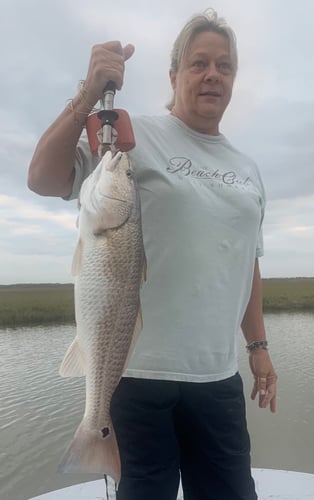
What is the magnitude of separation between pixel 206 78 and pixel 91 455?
196 cm

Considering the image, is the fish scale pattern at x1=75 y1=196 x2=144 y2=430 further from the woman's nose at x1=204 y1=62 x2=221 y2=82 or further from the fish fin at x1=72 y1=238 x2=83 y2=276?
the woman's nose at x1=204 y1=62 x2=221 y2=82

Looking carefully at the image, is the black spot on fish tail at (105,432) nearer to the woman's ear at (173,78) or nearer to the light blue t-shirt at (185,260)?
the light blue t-shirt at (185,260)

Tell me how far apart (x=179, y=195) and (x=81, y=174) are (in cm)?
50

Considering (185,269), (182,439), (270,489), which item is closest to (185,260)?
(185,269)

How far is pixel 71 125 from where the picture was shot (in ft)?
6.28

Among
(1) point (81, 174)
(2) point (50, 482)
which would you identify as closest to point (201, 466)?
(1) point (81, 174)

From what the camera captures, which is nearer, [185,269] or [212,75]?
[185,269]

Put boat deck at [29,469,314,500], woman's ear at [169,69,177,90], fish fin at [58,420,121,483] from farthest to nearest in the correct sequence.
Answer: boat deck at [29,469,314,500]
woman's ear at [169,69,177,90]
fish fin at [58,420,121,483]

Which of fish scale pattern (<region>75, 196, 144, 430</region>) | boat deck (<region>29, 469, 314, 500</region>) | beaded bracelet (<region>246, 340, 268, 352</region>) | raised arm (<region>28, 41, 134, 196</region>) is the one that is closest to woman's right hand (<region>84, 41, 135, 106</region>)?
raised arm (<region>28, 41, 134, 196</region>)

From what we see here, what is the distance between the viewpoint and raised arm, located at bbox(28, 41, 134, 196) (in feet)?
6.09

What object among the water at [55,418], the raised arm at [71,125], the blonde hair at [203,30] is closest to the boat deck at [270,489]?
the raised arm at [71,125]

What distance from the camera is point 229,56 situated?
2521 mm

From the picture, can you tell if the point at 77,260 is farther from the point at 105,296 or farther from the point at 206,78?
the point at 206,78

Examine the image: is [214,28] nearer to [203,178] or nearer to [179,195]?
[203,178]
